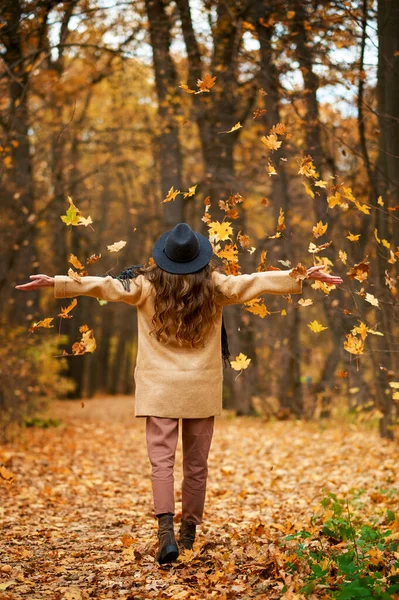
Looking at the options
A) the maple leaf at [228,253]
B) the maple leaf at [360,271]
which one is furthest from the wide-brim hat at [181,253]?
the maple leaf at [360,271]

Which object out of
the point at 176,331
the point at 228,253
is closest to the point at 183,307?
the point at 176,331

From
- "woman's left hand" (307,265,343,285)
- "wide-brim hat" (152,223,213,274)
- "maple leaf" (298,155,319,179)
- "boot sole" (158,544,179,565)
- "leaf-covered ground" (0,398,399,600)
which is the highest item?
"maple leaf" (298,155,319,179)

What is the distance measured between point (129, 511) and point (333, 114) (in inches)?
325

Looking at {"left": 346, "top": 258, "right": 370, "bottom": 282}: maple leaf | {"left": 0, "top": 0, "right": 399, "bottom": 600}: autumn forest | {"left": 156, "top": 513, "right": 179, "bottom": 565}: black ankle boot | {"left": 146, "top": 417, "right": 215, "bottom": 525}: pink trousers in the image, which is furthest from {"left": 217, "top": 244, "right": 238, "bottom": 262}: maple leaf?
{"left": 156, "top": 513, "right": 179, "bottom": 565}: black ankle boot

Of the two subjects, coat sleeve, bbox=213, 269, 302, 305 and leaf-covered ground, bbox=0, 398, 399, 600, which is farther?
coat sleeve, bbox=213, 269, 302, 305

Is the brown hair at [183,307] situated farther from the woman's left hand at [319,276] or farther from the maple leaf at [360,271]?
the maple leaf at [360,271]

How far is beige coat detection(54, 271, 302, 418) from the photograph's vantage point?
4.24 meters

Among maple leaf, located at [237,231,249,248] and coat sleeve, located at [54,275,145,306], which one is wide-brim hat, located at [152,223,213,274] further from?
maple leaf, located at [237,231,249,248]

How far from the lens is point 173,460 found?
438cm

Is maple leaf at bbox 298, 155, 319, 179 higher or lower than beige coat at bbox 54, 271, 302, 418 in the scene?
higher

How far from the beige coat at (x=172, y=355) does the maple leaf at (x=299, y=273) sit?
32 millimetres

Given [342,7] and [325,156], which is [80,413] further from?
[342,7]

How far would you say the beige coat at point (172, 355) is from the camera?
424 centimetres

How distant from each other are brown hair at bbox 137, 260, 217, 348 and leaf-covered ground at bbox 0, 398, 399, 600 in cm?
130
